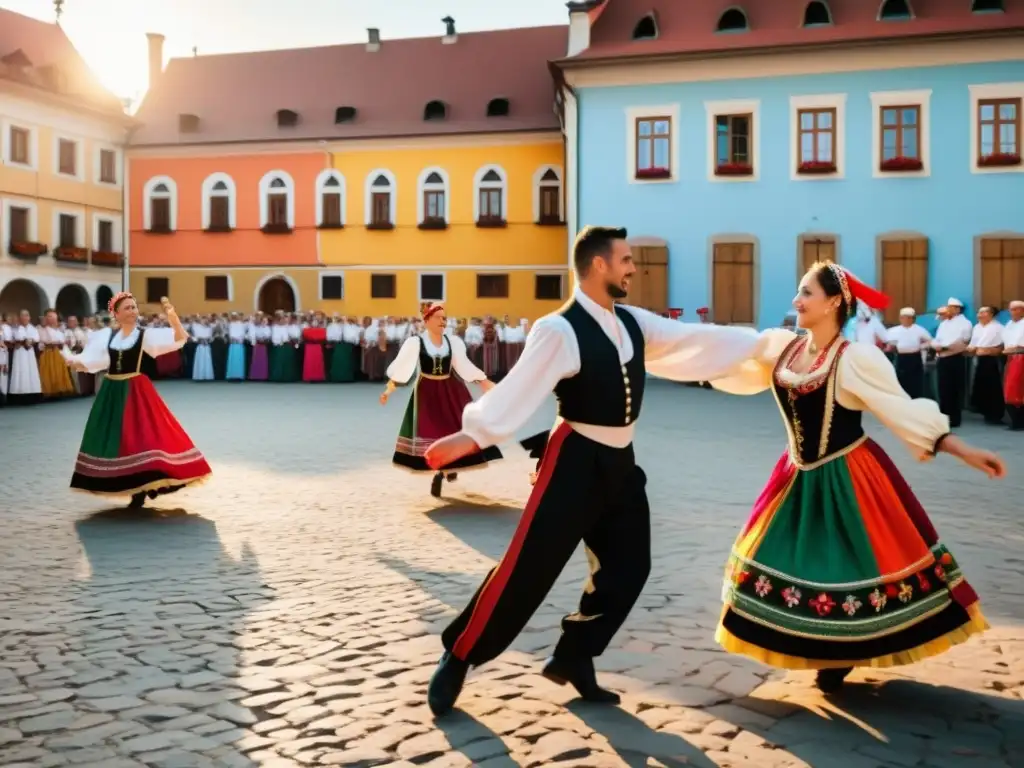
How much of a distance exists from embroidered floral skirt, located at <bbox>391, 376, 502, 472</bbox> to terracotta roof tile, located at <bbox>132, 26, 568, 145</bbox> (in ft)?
87.2

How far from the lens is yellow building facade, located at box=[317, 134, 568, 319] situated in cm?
3566

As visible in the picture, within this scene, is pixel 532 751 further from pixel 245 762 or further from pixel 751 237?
pixel 751 237

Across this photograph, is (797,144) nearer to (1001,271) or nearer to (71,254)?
(1001,271)

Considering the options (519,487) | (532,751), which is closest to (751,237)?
(519,487)

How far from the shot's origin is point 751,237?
1111 inches

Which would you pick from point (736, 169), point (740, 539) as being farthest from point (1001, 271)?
point (740, 539)

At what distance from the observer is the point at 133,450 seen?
29.7 ft

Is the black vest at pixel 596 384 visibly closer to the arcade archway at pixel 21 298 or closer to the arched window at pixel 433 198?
the arched window at pixel 433 198

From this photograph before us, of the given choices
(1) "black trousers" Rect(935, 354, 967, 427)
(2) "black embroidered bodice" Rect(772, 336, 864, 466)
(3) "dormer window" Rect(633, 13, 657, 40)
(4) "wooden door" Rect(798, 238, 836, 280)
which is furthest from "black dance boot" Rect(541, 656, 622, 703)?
(3) "dormer window" Rect(633, 13, 657, 40)

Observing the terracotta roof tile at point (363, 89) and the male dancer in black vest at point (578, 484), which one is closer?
the male dancer in black vest at point (578, 484)

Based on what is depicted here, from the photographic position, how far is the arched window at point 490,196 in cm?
3588

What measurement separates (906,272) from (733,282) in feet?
13.3

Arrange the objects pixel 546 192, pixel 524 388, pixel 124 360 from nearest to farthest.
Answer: pixel 524 388 → pixel 124 360 → pixel 546 192

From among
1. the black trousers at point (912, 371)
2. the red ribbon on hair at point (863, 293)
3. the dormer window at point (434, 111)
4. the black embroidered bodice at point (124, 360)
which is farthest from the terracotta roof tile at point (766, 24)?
the red ribbon on hair at point (863, 293)
